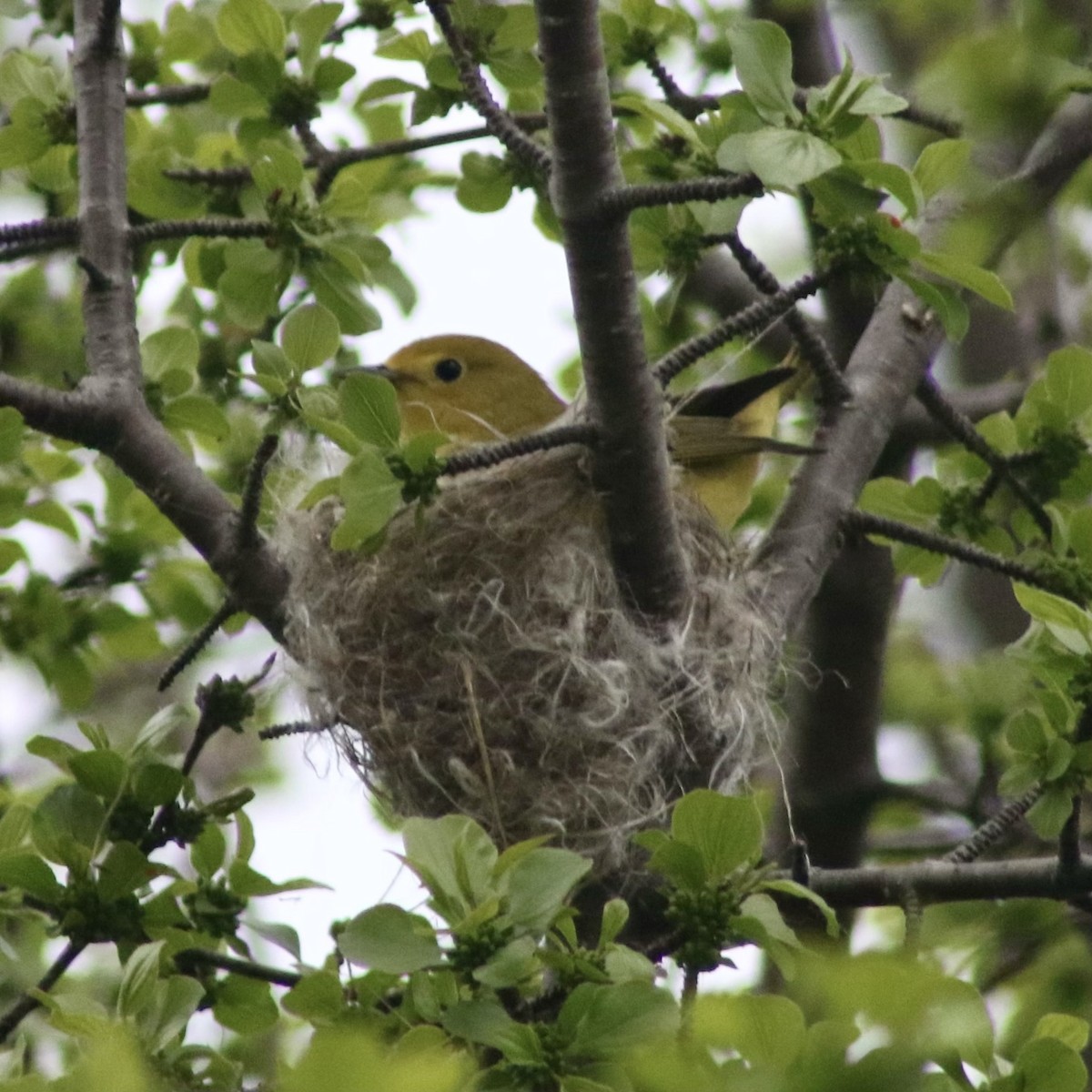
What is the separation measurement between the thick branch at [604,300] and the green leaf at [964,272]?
542mm

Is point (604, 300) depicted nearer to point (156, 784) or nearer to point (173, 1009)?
point (156, 784)

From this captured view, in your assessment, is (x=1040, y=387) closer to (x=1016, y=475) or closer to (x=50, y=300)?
(x=1016, y=475)

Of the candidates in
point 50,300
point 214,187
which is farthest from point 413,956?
point 50,300

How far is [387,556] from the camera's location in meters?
3.73

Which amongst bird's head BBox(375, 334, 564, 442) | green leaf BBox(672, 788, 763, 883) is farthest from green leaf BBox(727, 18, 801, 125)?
bird's head BBox(375, 334, 564, 442)

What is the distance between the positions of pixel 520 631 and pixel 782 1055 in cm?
172

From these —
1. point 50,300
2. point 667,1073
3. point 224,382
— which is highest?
point 50,300

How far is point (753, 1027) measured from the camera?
2.02m

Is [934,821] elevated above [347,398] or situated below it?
above

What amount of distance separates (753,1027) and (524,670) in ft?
5.34

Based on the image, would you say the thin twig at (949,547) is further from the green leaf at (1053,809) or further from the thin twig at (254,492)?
the thin twig at (254,492)

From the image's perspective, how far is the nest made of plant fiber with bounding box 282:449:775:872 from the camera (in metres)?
3.49

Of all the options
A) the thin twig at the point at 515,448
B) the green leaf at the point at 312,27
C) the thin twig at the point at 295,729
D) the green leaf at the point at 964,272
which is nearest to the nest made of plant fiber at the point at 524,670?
the thin twig at the point at 295,729

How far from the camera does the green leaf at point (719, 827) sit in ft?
8.84
